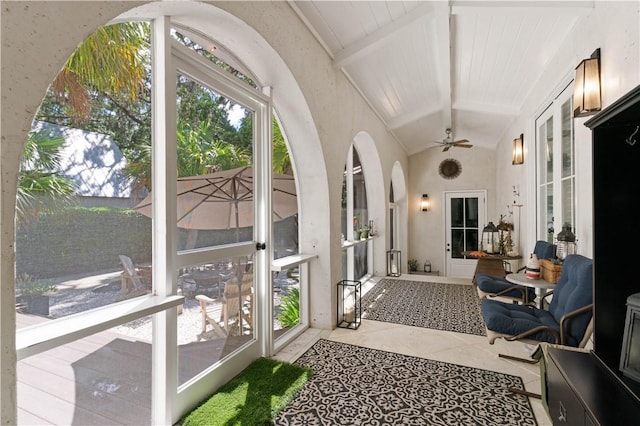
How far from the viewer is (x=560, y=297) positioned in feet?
8.36

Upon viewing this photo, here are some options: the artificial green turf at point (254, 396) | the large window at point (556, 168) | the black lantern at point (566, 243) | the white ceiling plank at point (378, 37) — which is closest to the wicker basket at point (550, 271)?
the black lantern at point (566, 243)

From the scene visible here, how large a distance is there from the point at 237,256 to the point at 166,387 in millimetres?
964

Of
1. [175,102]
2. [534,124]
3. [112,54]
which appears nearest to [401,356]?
[175,102]

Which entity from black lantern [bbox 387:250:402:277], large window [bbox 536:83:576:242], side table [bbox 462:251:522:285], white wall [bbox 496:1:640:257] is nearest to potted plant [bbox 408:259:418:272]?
black lantern [bbox 387:250:402:277]

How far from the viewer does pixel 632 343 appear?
1.35 meters

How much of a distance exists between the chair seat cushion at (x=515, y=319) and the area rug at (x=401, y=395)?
407 millimetres

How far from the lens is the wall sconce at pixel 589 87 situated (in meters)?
2.24

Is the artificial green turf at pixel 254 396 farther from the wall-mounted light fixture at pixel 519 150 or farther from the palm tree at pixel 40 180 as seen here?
the wall-mounted light fixture at pixel 519 150

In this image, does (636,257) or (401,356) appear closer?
(636,257)

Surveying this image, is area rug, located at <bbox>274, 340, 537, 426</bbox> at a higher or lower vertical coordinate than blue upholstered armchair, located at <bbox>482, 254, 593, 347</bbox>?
lower

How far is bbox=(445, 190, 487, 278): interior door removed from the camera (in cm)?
767

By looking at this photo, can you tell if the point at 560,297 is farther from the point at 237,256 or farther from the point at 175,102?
the point at 175,102

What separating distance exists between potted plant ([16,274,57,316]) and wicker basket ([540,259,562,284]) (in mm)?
3694

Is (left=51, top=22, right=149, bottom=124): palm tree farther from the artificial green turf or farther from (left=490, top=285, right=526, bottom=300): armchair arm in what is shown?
(left=490, top=285, right=526, bottom=300): armchair arm
